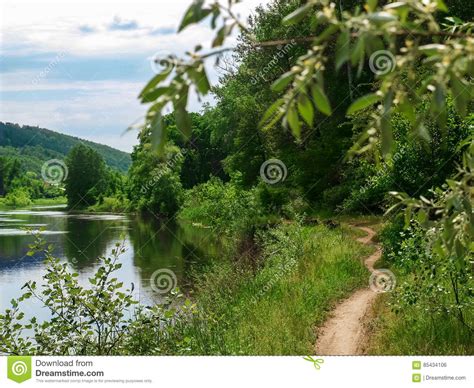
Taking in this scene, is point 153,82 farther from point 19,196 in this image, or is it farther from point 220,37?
point 19,196

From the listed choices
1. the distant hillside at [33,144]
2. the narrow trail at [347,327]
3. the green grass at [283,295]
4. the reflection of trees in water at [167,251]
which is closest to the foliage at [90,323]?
the green grass at [283,295]

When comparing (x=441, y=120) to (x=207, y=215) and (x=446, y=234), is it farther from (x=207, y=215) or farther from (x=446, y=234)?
(x=207, y=215)

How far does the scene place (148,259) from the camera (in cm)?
1509

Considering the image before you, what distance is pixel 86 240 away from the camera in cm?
1605

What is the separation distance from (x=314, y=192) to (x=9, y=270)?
335 inches

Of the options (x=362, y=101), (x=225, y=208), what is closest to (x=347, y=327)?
(x=362, y=101)

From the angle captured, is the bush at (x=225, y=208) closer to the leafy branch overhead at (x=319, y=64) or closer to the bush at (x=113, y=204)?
the bush at (x=113, y=204)

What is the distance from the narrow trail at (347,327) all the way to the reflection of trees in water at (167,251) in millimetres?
3448

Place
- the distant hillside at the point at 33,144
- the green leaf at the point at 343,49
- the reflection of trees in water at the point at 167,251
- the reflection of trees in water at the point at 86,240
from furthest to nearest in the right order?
the reflection of trees in water at the point at 167,251
the reflection of trees in water at the point at 86,240
the distant hillside at the point at 33,144
the green leaf at the point at 343,49

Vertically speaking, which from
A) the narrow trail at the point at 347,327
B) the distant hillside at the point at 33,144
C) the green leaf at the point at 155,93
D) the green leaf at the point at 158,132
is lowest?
the narrow trail at the point at 347,327

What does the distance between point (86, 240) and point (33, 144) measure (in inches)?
350

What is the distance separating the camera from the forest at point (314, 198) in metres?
1.41

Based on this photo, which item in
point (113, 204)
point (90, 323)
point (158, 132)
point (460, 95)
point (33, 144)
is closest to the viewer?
point (158, 132)
